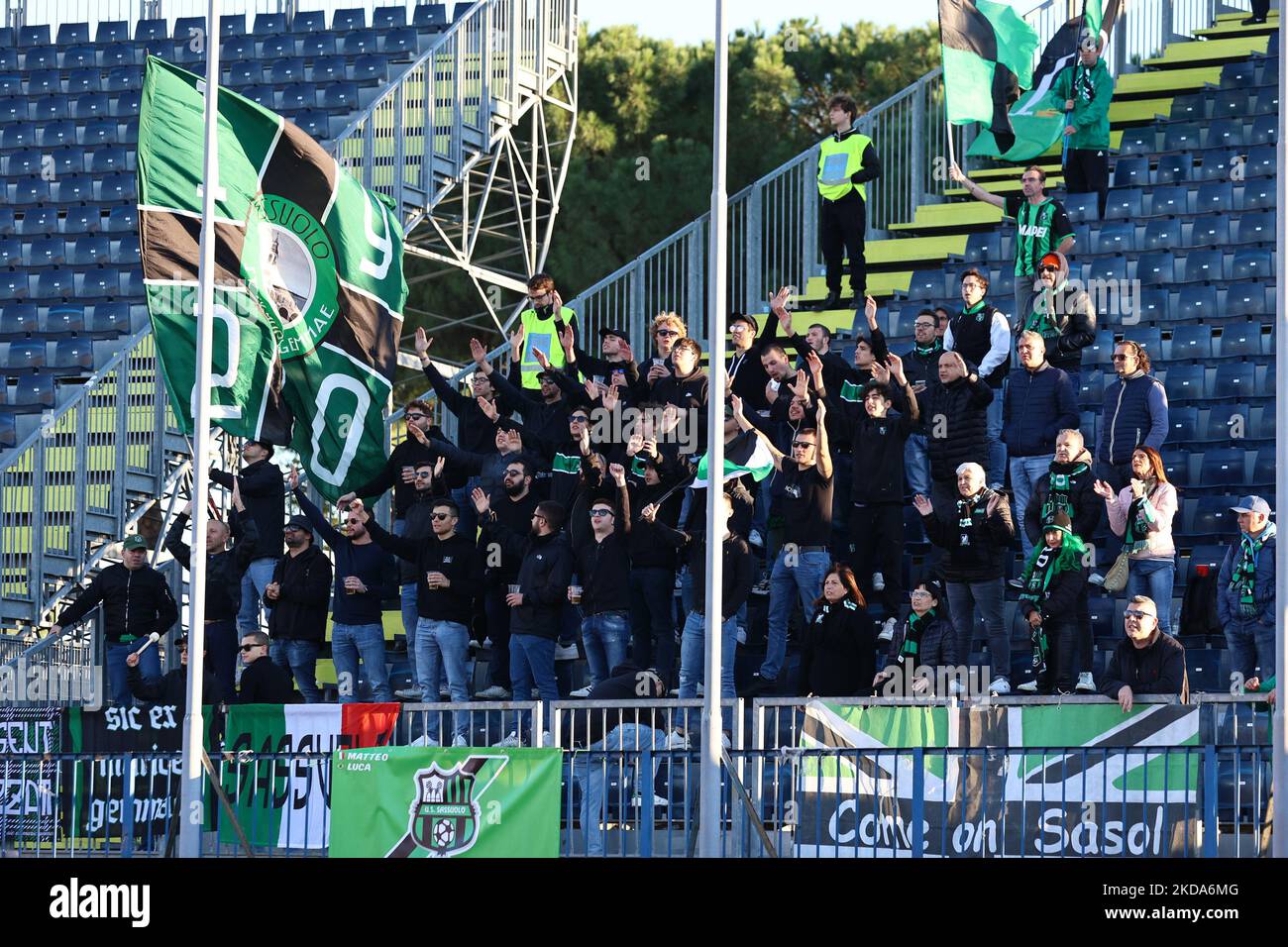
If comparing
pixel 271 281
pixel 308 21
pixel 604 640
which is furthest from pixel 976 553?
pixel 308 21

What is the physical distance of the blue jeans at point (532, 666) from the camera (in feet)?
55.1

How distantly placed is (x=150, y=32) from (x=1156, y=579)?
21708mm

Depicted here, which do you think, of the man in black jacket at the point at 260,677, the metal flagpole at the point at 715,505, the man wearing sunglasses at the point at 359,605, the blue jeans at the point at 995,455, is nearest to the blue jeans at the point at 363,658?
the man wearing sunglasses at the point at 359,605

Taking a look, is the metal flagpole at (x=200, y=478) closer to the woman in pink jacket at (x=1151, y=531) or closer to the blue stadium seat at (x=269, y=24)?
the woman in pink jacket at (x=1151, y=531)

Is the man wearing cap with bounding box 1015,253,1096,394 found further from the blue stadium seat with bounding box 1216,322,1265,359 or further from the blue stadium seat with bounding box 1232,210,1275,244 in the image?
the blue stadium seat with bounding box 1232,210,1275,244

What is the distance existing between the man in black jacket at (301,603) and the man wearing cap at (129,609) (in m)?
1.25

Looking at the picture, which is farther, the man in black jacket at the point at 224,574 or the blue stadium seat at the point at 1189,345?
the blue stadium seat at the point at 1189,345

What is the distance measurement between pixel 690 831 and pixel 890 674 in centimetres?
191

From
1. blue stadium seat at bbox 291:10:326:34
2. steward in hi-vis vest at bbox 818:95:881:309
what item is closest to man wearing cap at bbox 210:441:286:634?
steward in hi-vis vest at bbox 818:95:881:309

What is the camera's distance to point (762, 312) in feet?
77.4

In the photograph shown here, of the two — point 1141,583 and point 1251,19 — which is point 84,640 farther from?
point 1251,19

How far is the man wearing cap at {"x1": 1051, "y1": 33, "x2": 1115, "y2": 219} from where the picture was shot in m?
20.8

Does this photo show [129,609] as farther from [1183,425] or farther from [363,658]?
[1183,425]

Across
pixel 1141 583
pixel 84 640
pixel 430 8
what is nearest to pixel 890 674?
pixel 1141 583
